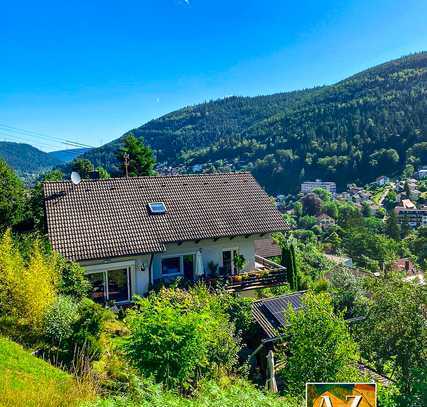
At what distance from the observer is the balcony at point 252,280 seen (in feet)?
55.8

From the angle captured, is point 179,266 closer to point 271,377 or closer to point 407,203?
point 271,377

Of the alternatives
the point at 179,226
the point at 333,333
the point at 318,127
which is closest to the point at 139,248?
the point at 179,226

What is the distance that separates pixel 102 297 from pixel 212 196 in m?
7.90

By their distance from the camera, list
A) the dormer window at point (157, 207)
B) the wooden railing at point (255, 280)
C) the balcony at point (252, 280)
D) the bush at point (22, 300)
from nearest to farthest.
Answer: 1. the bush at point (22, 300)
2. the balcony at point (252, 280)
3. the wooden railing at point (255, 280)
4. the dormer window at point (157, 207)

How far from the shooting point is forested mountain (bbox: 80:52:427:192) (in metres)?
130

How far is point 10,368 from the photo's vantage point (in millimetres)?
7805

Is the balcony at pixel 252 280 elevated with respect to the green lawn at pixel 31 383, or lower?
lower

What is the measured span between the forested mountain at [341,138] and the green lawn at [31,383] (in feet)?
353

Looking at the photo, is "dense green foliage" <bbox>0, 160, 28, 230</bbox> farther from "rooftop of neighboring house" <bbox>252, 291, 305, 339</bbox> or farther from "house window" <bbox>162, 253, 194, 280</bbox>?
"rooftop of neighboring house" <bbox>252, 291, 305, 339</bbox>

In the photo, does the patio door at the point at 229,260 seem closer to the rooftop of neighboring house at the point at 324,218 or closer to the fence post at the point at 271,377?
the fence post at the point at 271,377

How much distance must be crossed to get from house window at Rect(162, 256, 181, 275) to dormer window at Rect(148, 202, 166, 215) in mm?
2379

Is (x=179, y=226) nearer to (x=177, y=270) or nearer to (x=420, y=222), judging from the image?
(x=177, y=270)

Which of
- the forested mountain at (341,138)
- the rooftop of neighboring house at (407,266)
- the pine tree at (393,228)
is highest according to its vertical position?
the forested mountain at (341,138)

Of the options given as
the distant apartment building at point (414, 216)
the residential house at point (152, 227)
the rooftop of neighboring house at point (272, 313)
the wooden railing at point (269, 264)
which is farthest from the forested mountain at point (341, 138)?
the rooftop of neighboring house at point (272, 313)
